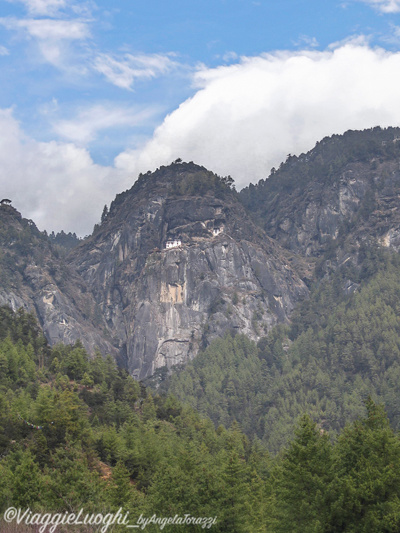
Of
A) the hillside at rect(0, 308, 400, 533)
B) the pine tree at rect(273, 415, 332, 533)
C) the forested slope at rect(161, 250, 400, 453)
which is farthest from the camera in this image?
the forested slope at rect(161, 250, 400, 453)

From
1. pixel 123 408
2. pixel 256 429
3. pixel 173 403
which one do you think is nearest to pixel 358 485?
pixel 123 408

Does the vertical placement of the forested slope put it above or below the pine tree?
above

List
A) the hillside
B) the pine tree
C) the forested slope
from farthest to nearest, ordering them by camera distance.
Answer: the forested slope → the pine tree → the hillside

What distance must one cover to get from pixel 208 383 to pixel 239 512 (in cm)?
14892

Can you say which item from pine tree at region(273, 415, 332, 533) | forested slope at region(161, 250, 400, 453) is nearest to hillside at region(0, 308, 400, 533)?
pine tree at region(273, 415, 332, 533)

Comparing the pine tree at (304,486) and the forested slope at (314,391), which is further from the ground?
the forested slope at (314,391)

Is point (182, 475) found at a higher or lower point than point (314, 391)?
lower

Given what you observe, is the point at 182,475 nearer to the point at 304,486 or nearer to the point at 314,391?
the point at 304,486

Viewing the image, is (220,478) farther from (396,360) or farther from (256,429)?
(396,360)

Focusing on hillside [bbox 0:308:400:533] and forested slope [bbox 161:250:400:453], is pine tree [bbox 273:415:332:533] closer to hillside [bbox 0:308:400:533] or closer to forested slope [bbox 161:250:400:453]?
hillside [bbox 0:308:400:533]

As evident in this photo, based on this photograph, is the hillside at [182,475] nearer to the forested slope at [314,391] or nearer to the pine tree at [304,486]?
the pine tree at [304,486]

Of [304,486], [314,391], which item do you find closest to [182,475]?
[304,486]

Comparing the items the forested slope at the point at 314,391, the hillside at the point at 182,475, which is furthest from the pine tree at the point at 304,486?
the forested slope at the point at 314,391

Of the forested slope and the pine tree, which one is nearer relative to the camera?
the pine tree
